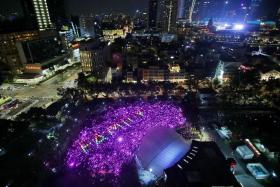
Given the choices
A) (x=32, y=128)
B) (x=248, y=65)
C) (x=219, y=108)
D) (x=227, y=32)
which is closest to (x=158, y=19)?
(x=227, y=32)

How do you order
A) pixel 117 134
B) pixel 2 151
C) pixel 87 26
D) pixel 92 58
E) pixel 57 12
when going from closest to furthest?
pixel 2 151 < pixel 117 134 < pixel 92 58 < pixel 57 12 < pixel 87 26

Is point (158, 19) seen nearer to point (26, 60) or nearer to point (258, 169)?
point (26, 60)

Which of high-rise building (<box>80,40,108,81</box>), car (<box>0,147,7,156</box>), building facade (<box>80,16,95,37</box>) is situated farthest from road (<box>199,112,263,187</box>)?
building facade (<box>80,16,95,37</box>)

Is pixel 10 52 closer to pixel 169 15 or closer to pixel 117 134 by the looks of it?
pixel 117 134

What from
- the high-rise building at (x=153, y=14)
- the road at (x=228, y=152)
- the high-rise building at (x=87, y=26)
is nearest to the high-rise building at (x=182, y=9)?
the high-rise building at (x=153, y=14)

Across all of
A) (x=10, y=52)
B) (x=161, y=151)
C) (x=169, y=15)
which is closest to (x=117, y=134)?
(x=161, y=151)

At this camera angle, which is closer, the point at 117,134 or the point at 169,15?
the point at 117,134

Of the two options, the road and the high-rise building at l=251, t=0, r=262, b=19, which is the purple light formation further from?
the high-rise building at l=251, t=0, r=262, b=19
